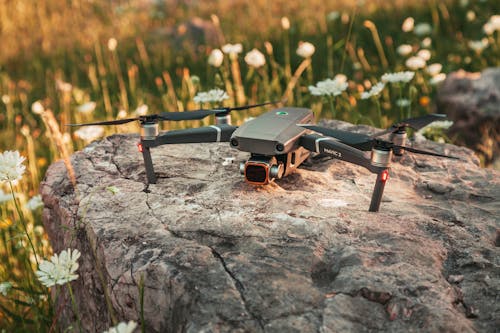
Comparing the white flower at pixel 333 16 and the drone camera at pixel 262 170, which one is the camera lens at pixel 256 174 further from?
the white flower at pixel 333 16

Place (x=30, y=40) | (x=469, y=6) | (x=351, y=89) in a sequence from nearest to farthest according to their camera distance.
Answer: (x=351, y=89) → (x=469, y=6) → (x=30, y=40)

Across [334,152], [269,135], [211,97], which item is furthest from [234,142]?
[211,97]

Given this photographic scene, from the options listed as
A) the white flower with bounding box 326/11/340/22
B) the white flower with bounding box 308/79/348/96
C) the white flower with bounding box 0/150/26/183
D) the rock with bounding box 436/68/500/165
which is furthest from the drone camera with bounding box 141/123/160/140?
the white flower with bounding box 326/11/340/22

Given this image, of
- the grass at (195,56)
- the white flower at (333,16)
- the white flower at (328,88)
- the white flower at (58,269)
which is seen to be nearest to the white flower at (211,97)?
the grass at (195,56)

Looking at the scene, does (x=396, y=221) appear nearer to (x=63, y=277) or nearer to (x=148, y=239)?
(x=148, y=239)

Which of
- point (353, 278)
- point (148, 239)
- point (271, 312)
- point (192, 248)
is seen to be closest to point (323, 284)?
point (353, 278)

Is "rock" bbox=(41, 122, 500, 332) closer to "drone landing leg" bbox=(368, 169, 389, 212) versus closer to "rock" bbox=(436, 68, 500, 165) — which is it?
"drone landing leg" bbox=(368, 169, 389, 212)

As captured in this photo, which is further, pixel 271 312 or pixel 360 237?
pixel 360 237
